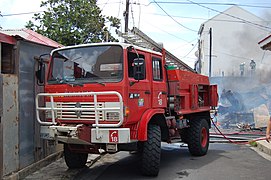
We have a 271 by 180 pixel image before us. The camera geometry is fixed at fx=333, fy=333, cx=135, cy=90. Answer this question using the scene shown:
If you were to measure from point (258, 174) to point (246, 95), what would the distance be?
43.6 feet

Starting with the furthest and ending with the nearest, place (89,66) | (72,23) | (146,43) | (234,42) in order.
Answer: (234,42) → (72,23) → (146,43) → (89,66)

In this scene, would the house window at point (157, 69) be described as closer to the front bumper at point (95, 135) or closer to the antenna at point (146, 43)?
the antenna at point (146, 43)

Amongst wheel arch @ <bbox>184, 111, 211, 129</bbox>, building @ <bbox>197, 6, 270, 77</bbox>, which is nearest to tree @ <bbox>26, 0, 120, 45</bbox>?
wheel arch @ <bbox>184, 111, 211, 129</bbox>

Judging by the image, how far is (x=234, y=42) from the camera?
34125 mm

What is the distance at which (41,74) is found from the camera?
683 cm

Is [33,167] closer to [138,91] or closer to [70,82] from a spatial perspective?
[70,82]

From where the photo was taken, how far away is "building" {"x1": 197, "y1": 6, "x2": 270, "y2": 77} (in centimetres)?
3284

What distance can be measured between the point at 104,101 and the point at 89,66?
0.83 m

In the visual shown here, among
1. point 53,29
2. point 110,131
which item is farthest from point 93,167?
point 53,29

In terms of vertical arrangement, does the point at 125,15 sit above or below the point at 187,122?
above

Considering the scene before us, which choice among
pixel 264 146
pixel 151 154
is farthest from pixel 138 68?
pixel 264 146

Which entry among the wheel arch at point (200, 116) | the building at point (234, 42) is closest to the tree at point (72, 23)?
the wheel arch at point (200, 116)

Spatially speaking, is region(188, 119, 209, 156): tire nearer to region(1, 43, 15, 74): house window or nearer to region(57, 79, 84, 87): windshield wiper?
region(57, 79, 84, 87): windshield wiper

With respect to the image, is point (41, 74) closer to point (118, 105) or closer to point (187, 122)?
point (118, 105)
